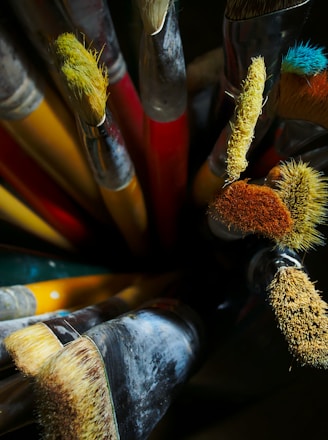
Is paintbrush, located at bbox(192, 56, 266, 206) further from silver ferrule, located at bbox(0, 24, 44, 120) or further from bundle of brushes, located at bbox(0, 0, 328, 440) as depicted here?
silver ferrule, located at bbox(0, 24, 44, 120)

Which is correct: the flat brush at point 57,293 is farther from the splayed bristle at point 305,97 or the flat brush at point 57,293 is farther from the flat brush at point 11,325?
the splayed bristle at point 305,97

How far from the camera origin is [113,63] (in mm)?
433

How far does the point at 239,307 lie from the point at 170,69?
232 millimetres

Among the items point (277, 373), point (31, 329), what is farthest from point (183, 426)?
point (31, 329)

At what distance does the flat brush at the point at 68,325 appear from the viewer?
31cm

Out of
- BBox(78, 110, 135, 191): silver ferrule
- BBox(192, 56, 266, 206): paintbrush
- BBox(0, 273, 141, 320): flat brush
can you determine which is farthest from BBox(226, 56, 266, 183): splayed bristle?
BBox(0, 273, 141, 320): flat brush

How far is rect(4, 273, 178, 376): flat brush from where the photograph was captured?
31 cm

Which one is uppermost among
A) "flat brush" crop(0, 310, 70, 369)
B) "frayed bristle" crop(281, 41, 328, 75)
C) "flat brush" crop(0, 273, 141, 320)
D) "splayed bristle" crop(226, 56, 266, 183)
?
"splayed bristle" crop(226, 56, 266, 183)

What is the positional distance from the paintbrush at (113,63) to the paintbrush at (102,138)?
0.02 metres

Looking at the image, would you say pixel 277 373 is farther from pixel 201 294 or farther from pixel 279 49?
pixel 279 49

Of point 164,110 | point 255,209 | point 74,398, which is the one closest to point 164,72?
point 164,110

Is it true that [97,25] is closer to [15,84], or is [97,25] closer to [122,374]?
[15,84]

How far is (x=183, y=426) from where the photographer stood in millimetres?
464

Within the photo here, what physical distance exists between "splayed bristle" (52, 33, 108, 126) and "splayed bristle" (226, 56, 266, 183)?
0.31 feet
